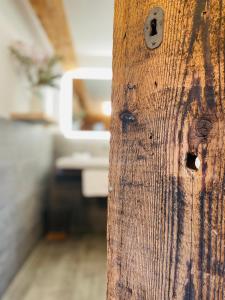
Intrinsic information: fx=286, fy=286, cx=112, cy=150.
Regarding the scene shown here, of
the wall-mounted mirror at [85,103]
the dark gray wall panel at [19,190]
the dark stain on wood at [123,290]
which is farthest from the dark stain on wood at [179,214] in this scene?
the wall-mounted mirror at [85,103]

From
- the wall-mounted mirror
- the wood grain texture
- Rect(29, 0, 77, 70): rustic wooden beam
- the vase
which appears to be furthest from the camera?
the wall-mounted mirror

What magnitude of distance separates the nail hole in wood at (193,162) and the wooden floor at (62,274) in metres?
1.53

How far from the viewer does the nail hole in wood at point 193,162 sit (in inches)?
18.8

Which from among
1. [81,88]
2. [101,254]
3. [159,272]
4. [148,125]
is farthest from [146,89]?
[81,88]

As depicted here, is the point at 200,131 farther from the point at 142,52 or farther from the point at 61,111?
the point at 61,111

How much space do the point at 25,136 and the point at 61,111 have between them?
0.94m

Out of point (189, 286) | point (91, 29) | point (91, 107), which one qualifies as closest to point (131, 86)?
point (189, 286)

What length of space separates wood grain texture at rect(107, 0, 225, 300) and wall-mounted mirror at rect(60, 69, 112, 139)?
233cm

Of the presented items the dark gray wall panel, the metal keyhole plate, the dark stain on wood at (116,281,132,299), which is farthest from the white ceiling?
the dark stain on wood at (116,281,132,299)

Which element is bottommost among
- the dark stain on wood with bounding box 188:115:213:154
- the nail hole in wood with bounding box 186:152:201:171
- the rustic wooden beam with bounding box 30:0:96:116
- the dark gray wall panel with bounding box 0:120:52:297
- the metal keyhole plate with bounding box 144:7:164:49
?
the dark gray wall panel with bounding box 0:120:52:297

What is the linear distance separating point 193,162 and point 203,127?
0.20 feet

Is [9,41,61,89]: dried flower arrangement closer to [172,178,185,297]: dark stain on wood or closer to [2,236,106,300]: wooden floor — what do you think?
[2,236,106,300]: wooden floor

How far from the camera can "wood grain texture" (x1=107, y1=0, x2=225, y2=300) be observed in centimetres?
46

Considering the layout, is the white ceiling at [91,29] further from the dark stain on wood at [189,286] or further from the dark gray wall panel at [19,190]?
the dark stain on wood at [189,286]
